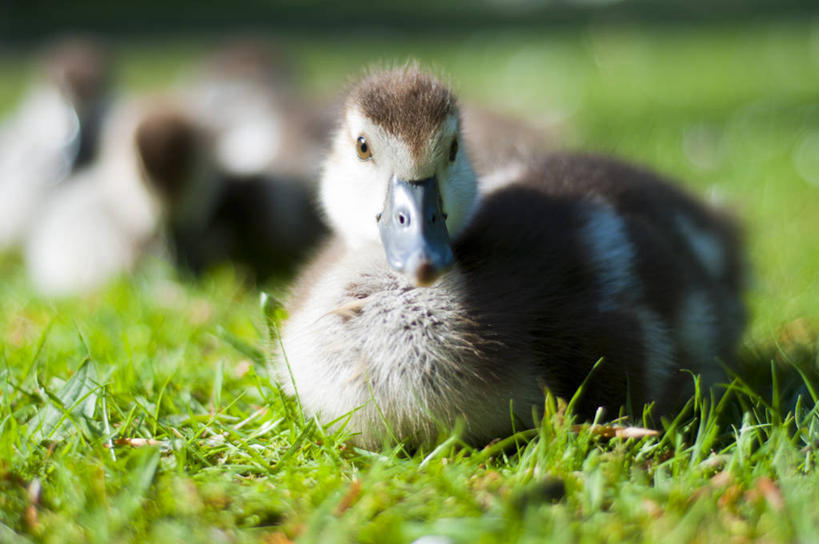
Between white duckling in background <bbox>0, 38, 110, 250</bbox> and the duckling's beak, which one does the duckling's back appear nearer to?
the duckling's beak

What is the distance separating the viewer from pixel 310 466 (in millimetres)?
1703

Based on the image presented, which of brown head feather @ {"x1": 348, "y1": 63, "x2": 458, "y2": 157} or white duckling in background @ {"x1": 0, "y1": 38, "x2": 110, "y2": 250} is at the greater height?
white duckling in background @ {"x1": 0, "y1": 38, "x2": 110, "y2": 250}

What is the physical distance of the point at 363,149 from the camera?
1.94 meters

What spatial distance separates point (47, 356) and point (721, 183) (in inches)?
122

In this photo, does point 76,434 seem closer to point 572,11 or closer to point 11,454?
point 11,454

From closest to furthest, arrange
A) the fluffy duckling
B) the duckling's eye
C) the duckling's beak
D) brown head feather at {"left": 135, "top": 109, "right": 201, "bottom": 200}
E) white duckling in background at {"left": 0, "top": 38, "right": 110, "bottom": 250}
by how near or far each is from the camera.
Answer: the duckling's beak
the duckling's eye
brown head feather at {"left": 135, "top": 109, "right": 201, "bottom": 200}
the fluffy duckling
white duckling in background at {"left": 0, "top": 38, "right": 110, "bottom": 250}

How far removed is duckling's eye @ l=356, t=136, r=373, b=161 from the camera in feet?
6.29

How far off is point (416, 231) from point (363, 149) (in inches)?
12.2

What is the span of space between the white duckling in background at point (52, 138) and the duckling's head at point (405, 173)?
2.50 meters

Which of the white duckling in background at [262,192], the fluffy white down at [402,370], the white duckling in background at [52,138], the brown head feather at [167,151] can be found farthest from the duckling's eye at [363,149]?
the white duckling in background at [52,138]

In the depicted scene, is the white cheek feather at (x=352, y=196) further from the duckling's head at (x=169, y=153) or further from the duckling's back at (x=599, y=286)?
the duckling's head at (x=169, y=153)

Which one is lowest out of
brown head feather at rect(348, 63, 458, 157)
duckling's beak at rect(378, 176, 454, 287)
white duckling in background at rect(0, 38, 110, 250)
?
duckling's beak at rect(378, 176, 454, 287)

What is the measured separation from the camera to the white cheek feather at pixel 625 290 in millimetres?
1898

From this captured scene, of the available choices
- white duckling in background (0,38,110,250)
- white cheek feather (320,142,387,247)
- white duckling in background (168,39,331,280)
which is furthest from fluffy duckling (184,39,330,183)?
white cheek feather (320,142,387,247)
